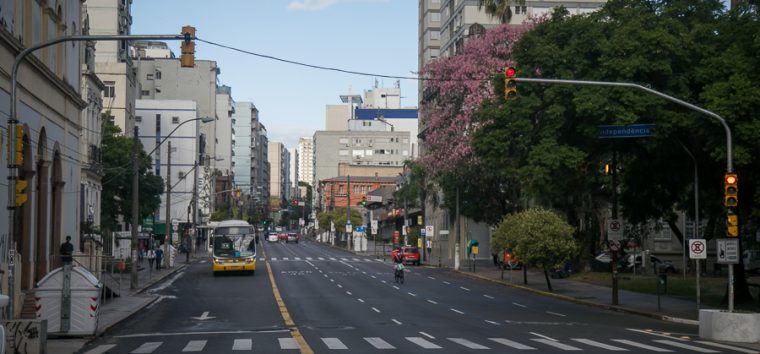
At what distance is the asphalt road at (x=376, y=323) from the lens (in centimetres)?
2217

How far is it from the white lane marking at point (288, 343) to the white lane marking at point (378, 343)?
1.77 meters

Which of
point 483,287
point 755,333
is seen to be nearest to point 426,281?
point 483,287

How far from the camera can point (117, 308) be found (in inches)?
1362

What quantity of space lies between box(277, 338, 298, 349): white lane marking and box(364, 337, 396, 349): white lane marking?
1766mm

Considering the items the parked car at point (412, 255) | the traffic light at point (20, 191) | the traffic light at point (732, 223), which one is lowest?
the parked car at point (412, 255)

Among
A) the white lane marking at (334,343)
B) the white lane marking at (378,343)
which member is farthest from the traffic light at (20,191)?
the white lane marking at (378,343)

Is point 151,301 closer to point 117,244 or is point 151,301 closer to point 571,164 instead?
point 571,164

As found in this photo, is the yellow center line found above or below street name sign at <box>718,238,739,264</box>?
below

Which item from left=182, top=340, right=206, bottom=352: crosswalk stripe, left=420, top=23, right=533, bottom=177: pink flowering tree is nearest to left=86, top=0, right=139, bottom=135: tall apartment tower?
left=420, top=23, right=533, bottom=177: pink flowering tree

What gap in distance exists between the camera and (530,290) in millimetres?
49719

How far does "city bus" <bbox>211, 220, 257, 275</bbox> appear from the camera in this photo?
190 feet

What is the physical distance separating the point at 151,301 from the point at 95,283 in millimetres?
14972

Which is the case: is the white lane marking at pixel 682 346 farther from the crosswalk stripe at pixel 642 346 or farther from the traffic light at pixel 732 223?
the traffic light at pixel 732 223

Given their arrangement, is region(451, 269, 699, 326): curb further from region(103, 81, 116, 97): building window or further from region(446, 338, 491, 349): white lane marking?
region(103, 81, 116, 97): building window
